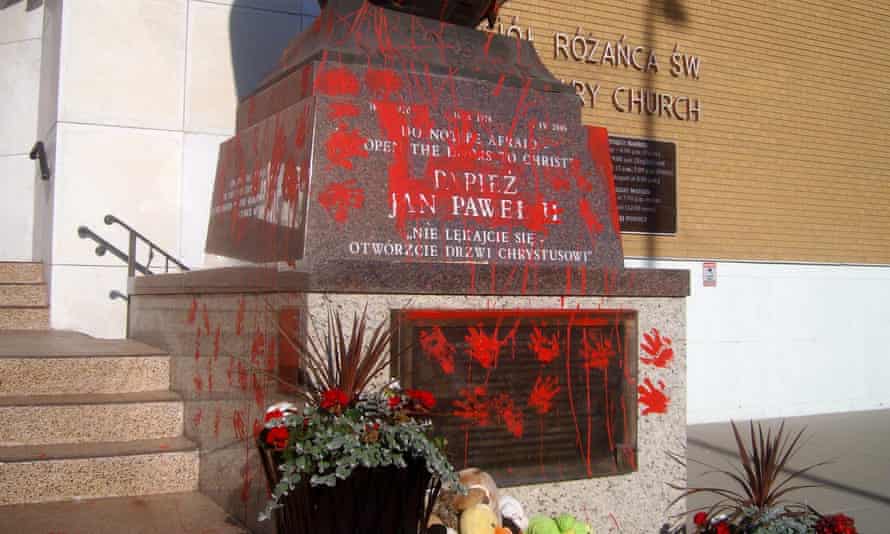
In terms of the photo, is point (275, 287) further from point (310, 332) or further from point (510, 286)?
point (510, 286)

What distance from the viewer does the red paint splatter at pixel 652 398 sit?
454 cm

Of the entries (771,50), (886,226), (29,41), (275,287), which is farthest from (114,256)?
(886,226)

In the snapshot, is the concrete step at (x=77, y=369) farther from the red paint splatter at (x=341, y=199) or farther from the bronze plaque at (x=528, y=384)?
the bronze plaque at (x=528, y=384)

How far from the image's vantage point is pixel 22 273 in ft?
24.8

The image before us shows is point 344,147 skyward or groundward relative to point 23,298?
skyward

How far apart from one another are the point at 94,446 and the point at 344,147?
2144 mm

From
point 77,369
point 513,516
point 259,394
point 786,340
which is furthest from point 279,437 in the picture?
Result: point 786,340

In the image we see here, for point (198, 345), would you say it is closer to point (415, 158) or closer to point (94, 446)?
point (94, 446)

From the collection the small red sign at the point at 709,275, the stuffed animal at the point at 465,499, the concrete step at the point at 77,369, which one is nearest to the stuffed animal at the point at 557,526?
the stuffed animal at the point at 465,499

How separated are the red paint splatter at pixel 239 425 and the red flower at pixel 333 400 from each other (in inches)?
47.9

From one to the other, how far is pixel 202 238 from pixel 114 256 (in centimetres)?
74

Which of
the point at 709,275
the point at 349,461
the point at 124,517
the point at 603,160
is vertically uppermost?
the point at 603,160

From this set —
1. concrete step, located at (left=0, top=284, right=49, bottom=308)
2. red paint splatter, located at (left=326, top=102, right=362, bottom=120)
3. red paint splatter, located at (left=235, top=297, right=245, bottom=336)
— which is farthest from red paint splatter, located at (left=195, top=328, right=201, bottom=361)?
concrete step, located at (left=0, top=284, right=49, bottom=308)

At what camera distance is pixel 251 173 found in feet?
17.3
